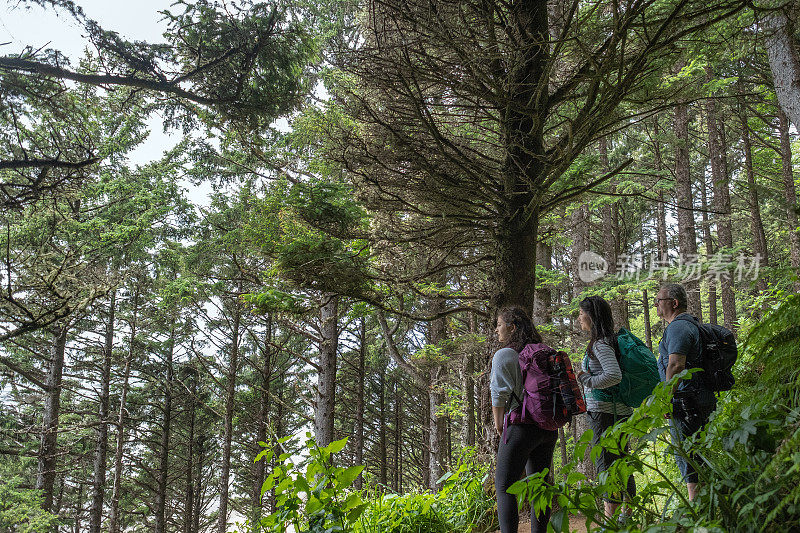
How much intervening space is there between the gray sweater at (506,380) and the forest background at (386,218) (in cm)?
109

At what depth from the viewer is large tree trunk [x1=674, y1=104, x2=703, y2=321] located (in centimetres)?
1087

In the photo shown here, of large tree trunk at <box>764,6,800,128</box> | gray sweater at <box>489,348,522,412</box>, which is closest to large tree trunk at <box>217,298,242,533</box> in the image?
gray sweater at <box>489,348,522,412</box>

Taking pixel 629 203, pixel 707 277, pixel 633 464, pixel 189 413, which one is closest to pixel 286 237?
pixel 633 464

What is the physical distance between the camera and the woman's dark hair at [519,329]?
3.83 metres

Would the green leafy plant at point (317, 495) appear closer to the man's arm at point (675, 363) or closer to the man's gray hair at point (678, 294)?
the man's arm at point (675, 363)

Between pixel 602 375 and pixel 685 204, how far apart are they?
9.21 meters

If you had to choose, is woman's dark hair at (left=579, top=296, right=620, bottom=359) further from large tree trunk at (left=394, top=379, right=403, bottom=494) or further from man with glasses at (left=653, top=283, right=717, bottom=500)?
large tree trunk at (left=394, top=379, right=403, bottom=494)

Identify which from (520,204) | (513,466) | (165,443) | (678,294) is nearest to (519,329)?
(513,466)

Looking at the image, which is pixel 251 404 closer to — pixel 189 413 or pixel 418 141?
pixel 189 413

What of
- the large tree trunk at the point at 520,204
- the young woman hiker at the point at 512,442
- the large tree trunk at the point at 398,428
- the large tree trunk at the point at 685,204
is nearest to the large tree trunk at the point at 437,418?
the large tree trunk at the point at 685,204

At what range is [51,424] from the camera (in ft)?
45.3

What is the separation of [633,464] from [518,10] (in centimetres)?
417

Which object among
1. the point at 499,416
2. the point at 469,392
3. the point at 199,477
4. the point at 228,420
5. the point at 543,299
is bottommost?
the point at 199,477

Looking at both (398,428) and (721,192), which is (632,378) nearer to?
(721,192)
